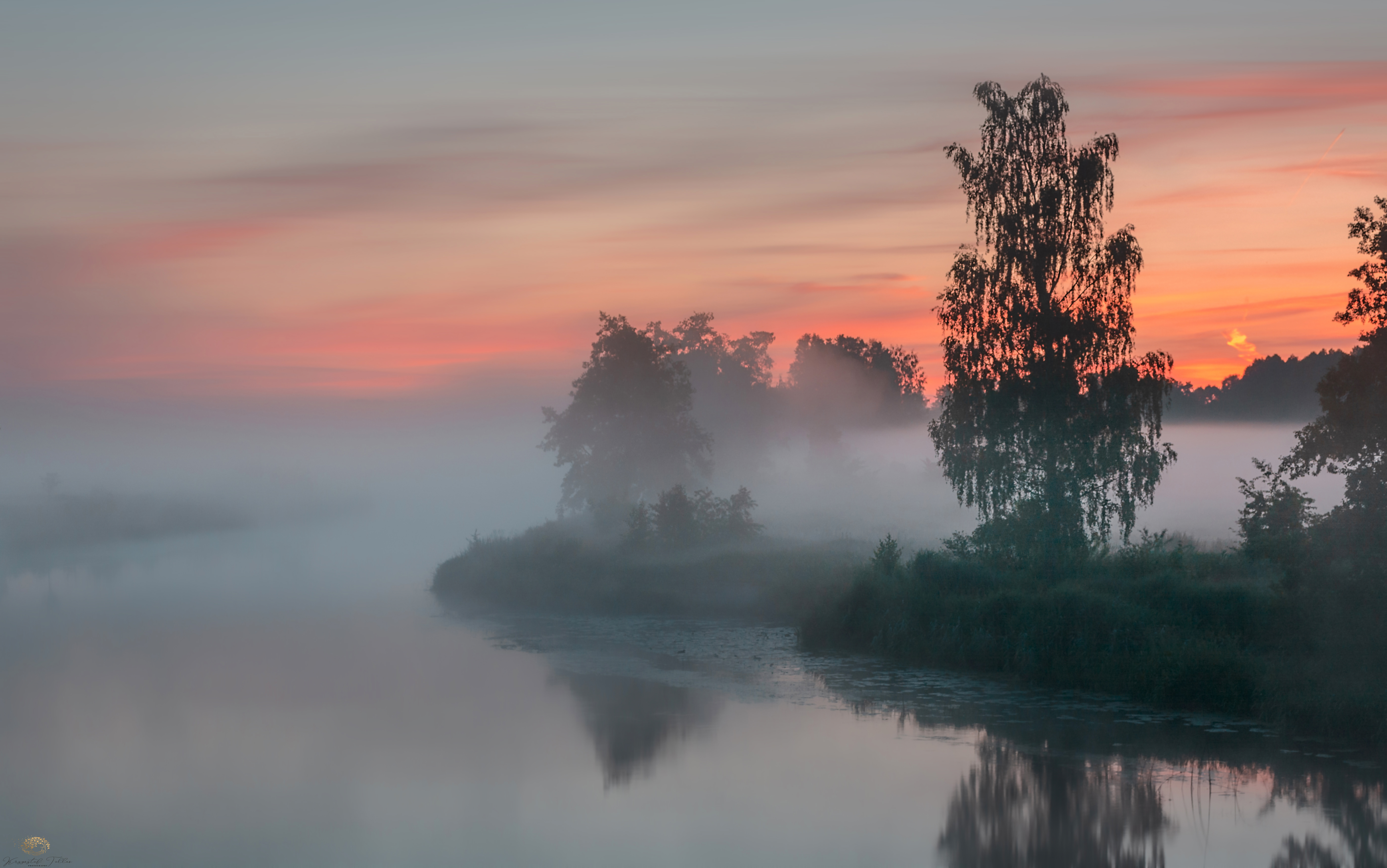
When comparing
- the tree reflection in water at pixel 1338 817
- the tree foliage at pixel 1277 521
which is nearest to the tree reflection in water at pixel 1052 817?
the tree reflection in water at pixel 1338 817

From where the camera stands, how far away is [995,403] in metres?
27.6

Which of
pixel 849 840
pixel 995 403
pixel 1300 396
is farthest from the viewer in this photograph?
pixel 1300 396

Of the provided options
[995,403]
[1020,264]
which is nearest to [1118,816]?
[995,403]

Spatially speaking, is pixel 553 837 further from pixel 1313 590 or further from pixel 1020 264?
pixel 1020 264

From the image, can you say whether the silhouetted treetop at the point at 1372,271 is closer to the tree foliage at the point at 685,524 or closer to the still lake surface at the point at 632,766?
the still lake surface at the point at 632,766

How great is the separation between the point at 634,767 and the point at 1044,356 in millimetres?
16022

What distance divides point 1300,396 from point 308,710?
8912 centimetres

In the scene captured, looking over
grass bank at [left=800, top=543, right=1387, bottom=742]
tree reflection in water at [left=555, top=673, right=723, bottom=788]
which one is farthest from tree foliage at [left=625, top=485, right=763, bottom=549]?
tree reflection in water at [left=555, top=673, right=723, bottom=788]

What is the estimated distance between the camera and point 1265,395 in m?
93.4

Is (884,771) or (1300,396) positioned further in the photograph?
(1300,396)

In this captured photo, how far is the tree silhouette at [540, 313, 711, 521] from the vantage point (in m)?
51.8

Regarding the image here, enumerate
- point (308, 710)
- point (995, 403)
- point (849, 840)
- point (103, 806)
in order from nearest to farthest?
point (849, 840) < point (103, 806) < point (308, 710) < point (995, 403)

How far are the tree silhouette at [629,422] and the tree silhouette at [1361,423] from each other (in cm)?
3594

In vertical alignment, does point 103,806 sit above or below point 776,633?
below
